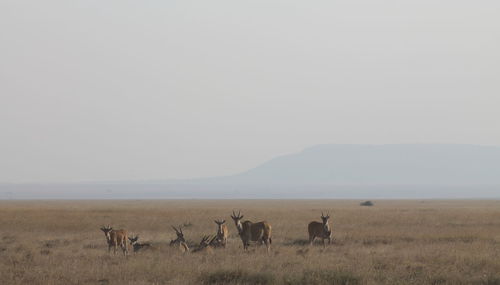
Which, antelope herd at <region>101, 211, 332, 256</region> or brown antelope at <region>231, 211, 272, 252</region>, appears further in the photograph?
brown antelope at <region>231, 211, 272, 252</region>

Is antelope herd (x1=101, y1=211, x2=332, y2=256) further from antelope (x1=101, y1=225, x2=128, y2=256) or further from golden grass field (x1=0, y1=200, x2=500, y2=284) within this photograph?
golden grass field (x1=0, y1=200, x2=500, y2=284)

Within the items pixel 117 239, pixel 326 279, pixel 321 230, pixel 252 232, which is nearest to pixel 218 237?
pixel 252 232

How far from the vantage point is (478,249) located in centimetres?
2203

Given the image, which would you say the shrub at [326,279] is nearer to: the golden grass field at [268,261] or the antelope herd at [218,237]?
the golden grass field at [268,261]

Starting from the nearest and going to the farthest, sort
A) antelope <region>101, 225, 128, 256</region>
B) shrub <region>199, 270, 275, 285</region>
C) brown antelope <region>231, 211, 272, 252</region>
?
shrub <region>199, 270, 275, 285</region>, antelope <region>101, 225, 128, 256</region>, brown antelope <region>231, 211, 272, 252</region>

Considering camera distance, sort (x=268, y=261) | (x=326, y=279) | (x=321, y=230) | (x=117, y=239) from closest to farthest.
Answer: (x=326, y=279) < (x=268, y=261) < (x=117, y=239) < (x=321, y=230)

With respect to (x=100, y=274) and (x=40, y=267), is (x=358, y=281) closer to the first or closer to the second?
(x=100, y=274)

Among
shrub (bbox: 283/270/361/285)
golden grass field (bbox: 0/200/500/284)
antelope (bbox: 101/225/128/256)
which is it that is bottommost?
shrub (bbox: 283/270/361/285)

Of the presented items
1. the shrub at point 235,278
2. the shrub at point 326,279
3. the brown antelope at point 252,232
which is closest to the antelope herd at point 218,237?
the brown antelope at point 252,232

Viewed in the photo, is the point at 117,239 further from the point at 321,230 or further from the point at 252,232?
the point at 321,230

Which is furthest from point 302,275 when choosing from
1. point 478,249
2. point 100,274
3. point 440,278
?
point 478,249

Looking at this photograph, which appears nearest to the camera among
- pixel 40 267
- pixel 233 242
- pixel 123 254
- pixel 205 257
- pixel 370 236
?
pixel 40 267

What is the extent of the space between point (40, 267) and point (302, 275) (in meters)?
6.58

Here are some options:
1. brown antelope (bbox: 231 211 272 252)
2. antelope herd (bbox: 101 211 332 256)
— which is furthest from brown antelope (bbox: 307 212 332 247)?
brown antelope (bbox: 231 211 272 252)
